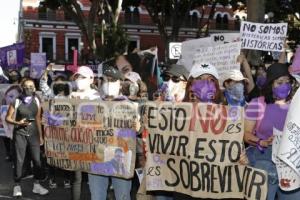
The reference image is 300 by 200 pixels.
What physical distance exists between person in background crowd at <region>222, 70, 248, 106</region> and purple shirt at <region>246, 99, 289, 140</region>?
0.72 metres

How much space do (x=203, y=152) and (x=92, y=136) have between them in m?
1.50

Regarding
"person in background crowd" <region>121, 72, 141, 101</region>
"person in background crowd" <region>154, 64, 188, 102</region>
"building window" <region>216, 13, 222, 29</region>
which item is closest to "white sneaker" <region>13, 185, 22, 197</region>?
"person in background crowd" <region>121, 72, 141, 101</region>

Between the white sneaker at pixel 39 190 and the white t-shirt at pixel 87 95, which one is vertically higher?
the white t-shirt at pixel 87 95

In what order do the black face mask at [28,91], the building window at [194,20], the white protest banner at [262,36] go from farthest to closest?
the building window at [194,20] → the white protest banner at [262,36] → the black face mask at [28,91]

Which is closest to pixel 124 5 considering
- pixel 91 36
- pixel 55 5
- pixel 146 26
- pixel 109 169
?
pixel 55 5

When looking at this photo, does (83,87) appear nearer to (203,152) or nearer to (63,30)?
(203,152)

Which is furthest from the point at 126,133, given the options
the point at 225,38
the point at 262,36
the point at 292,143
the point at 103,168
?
the point at 225,38

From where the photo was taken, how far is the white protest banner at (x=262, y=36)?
8422mm

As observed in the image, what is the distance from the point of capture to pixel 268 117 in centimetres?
473

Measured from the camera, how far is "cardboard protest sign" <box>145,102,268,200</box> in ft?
15.5

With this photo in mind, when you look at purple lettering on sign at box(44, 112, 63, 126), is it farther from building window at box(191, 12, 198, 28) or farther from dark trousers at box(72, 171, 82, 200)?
building window at box(191, 12, 198, 28)

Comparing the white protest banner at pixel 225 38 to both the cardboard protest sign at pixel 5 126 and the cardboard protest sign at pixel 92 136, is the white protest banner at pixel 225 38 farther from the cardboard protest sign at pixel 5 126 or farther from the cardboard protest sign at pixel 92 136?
the cardboard protest sign at pixel 92 136

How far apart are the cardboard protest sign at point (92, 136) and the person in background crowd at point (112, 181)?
80mm

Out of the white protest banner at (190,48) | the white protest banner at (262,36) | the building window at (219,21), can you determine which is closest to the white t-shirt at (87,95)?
the white protest banner at (262,36)
